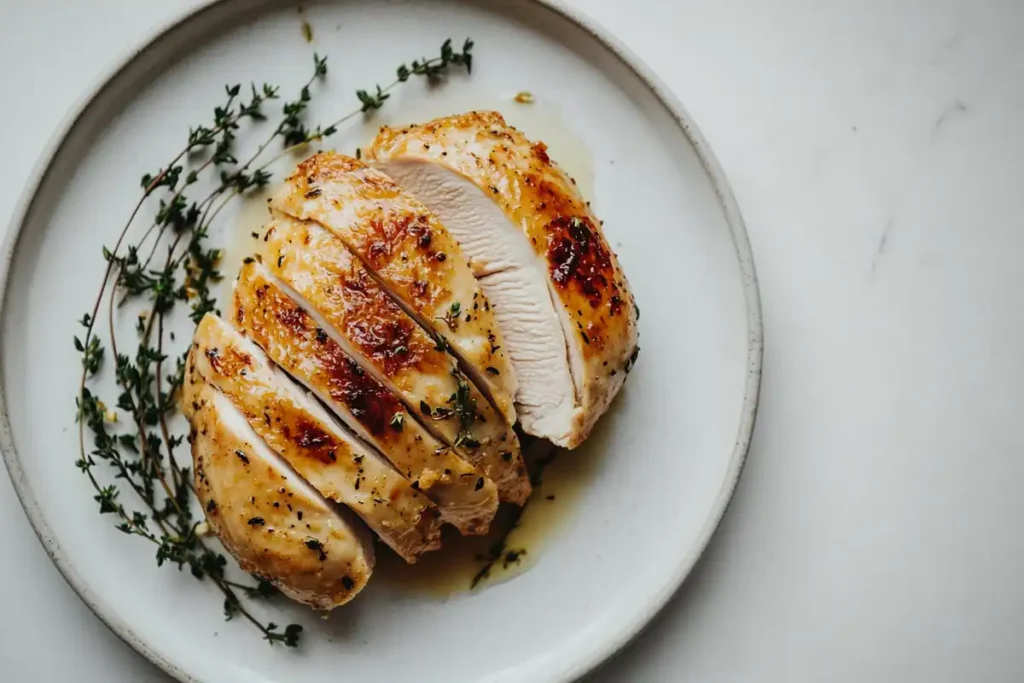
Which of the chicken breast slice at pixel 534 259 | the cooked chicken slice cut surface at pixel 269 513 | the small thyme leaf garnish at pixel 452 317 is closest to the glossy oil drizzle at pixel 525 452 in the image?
the chicken breast slice at pixel 534 259

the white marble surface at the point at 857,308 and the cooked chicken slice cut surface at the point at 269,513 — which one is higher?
the cooked chicken slice cut surface at the point at 269,513

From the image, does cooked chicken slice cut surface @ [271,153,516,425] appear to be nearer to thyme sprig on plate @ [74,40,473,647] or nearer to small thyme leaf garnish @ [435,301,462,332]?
small thyme leaf garnish @ [435,301,462,332]

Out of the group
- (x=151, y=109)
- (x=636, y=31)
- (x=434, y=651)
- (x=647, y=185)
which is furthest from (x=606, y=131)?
(x=434, y=651)

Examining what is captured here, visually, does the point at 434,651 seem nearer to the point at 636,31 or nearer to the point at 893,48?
the point at 636,31

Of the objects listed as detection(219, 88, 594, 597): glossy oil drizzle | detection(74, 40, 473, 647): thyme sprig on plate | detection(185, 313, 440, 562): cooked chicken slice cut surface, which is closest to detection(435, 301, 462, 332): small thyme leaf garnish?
detection(185, 313, 440, 562): cooked chicken slice cut surface

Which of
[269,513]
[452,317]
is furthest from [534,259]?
[269,513]

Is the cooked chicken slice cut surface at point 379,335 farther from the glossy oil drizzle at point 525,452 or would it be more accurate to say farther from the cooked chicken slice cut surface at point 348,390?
the glossy oil drizzle at point 525,452

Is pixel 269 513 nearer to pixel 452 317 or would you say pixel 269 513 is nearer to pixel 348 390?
pixel 348 390
